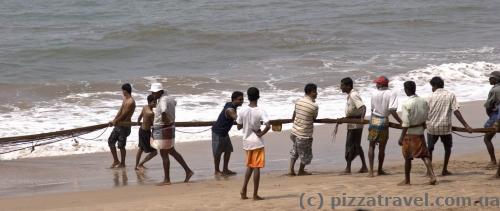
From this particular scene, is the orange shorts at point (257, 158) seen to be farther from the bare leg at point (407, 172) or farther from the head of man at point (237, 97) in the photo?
the bare leg at point (407, 172)

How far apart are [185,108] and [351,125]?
285 inches

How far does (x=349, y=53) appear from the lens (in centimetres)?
2608

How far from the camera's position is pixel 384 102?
1045 centimetres

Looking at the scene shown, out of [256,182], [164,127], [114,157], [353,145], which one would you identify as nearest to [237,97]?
[164,127]

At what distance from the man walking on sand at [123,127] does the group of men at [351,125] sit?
18.9 inches

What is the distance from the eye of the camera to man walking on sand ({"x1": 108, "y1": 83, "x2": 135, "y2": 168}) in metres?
12.2

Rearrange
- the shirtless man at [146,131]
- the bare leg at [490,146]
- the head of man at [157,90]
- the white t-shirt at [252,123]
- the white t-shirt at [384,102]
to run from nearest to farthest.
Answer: the white t-shirt at [252,123]
the white t-shirt at [384,102]
the head of man at [157,90]
the bare leg at [490,146]
the shirtless man at [146,131]

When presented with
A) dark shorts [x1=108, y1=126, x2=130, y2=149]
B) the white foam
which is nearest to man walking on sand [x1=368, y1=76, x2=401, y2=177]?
dark shorts [x1=108, y1=126, x2=130, y2=149]

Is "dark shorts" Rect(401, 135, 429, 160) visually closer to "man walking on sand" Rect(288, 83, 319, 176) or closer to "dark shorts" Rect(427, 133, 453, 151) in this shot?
"dark shorts" Rect(427, 133, 453, 151)

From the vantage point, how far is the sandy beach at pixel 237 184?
906 centimetres

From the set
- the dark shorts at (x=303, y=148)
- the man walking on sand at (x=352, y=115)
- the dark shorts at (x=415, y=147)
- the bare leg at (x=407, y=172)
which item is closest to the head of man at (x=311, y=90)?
the man walking on sand at (x=352, y=115)

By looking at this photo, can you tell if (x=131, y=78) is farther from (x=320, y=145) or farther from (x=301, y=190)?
(x=301, y=190)

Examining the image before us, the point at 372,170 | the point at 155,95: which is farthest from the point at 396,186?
the point at 155,95

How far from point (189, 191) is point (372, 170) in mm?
2252
